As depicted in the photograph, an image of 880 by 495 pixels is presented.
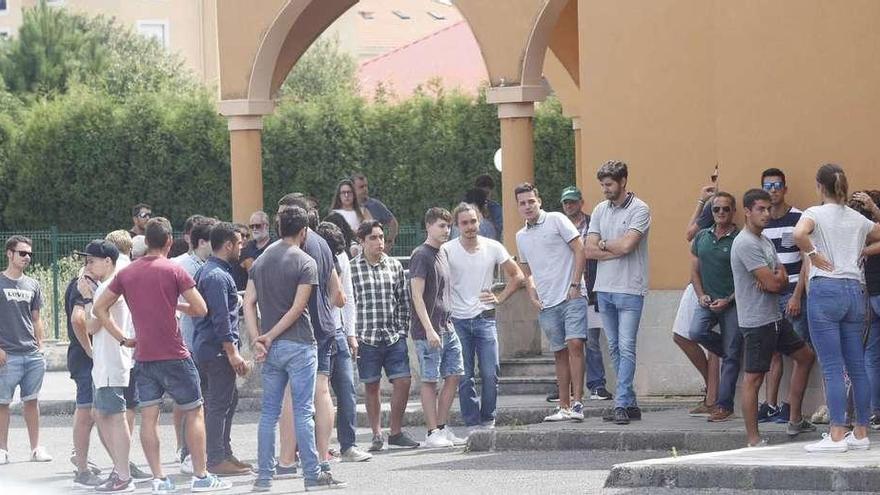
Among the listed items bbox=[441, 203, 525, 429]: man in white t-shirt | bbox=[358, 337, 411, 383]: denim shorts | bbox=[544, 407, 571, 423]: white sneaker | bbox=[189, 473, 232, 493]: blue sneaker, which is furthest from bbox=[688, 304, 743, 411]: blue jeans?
bbox=[189, 473, 232, 493]: blue sneaker

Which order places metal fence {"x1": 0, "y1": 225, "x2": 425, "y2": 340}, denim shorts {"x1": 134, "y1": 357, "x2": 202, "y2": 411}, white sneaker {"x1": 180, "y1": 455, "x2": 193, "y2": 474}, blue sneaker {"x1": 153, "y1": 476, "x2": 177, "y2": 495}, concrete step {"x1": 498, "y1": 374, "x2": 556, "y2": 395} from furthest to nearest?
metal fence {"x1": 0, "y1": 225, "x2": 425, "y2": 340} → concrete step {"x1": 498, "y1": 374, "x2": 556, "y2": 395} → white sneaker {"x1": 180, "y1": 455, "x2": 193, "y2": 474} → blue sneaker {"x1": 153, "y1": 476, "x2": 177, "y2": 495} → denim shorts {"x1": 134, "y1": 357, "x2": 202, "y2": 411}

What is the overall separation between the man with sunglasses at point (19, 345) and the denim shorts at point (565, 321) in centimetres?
412

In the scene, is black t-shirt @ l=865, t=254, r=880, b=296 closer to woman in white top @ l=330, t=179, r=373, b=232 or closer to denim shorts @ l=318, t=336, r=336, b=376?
denim shorts @ l=318, t=336, r=336, b=376

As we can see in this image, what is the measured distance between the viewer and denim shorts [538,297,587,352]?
13859 millimetres

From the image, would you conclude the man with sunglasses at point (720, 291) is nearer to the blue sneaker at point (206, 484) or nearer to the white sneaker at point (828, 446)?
the white sneaker at point (828, 446)

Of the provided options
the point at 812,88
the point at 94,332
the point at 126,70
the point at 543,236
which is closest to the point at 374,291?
the point at 543,236

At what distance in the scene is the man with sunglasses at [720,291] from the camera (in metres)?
13.1

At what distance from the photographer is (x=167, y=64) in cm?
5706

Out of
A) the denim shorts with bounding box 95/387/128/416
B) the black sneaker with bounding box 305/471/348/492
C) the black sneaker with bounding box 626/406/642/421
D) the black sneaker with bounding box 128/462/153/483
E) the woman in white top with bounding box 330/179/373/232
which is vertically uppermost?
the woman in white top with bounding box 330/179/373/232

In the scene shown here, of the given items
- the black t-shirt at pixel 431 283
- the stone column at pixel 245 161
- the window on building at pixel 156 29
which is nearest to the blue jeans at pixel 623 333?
the black t-shirt at pixel 431 283

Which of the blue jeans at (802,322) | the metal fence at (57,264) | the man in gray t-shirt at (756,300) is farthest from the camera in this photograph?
the metal fence at (57,264)

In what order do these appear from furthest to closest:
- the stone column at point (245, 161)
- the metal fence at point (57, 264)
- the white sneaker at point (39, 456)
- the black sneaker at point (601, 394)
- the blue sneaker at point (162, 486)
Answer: the metal fence at point (57, 264), the stone column at point (245, 161), the black sneaker at point (601, 394), the white sneaker at point (39, 456), the blue sneaker at point (162, 486)

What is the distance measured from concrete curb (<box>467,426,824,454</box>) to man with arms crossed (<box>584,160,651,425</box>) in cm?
31

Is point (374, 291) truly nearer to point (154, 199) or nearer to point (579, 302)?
point (579, 302)
